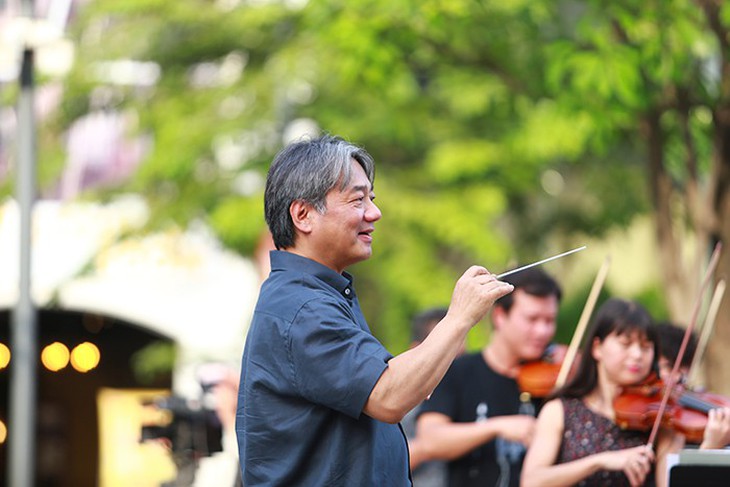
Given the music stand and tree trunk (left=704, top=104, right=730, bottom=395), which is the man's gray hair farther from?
tree trunk (left=704, top=104, right=730, bottom=395)

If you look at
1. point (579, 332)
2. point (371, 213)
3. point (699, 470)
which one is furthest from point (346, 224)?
point (579, 332)

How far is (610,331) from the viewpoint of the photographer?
5594 millimetres

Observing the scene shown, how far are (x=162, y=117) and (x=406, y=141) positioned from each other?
2084 millimetres

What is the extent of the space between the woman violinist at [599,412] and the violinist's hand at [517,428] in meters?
0.47

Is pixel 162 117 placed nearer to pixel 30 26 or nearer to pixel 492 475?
pixel 30 26

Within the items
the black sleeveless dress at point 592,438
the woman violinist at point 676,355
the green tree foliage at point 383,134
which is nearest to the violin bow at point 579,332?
the woman violinist at point 676,355

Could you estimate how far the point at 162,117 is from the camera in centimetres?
1411

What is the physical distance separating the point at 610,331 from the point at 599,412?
0.89 ft

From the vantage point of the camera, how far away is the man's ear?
148 inches

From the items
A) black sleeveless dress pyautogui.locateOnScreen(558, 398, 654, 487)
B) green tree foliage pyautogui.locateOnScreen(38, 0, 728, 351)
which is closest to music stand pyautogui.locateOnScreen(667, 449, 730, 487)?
black sleeveless dress pyautogui.locateOnScreen(558, 398, 654, 487)

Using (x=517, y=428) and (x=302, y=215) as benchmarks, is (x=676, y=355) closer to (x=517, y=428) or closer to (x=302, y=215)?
(x=517, y=428)

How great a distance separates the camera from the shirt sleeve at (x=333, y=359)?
138 inches

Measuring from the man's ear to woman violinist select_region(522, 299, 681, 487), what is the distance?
6.15ft

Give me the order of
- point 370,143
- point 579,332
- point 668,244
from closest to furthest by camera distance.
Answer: point 579,332, point 668,244, point 370,143
